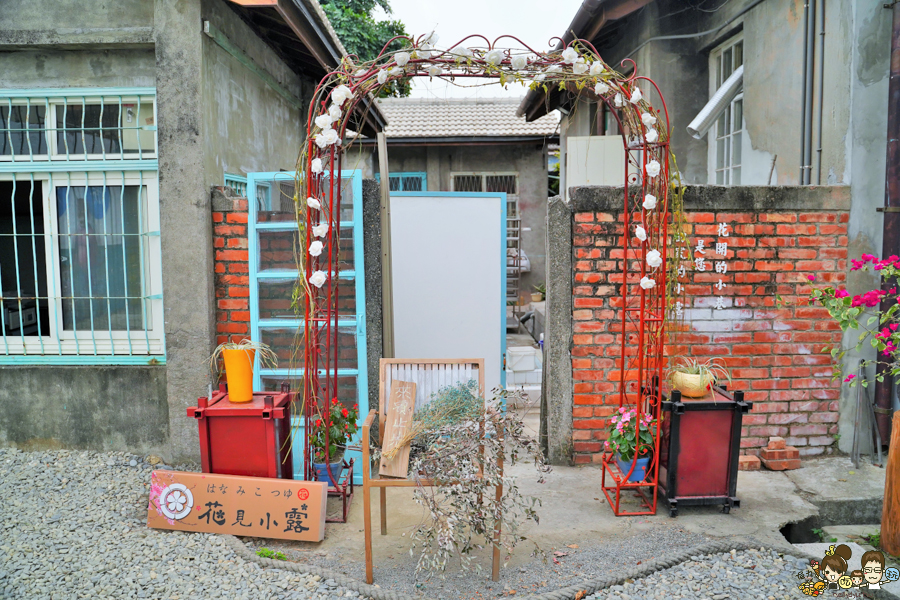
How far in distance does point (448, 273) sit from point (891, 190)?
332 cm

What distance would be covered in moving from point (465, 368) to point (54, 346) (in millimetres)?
3251

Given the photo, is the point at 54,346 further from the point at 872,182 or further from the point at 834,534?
the point at 872,182

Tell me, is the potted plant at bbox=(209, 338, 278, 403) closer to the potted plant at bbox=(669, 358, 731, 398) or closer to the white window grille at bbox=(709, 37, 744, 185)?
the potted plant at bbox=(669, 358, 731, 398)

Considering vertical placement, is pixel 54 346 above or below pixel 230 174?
below

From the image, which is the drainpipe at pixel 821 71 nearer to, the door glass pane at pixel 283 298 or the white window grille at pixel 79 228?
the door glass pane at pixel 283 298

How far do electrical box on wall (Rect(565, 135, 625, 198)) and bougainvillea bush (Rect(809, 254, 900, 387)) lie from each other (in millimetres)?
2755

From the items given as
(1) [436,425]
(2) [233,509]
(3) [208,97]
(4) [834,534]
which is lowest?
(4) [834,534]

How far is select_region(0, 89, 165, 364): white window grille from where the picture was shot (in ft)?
15.1

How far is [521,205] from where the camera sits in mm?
12617

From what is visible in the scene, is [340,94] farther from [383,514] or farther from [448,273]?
[383,514]

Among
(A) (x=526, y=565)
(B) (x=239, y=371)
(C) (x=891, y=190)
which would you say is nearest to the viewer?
(A) (x=526, y=565)

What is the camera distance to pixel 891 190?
169 inches

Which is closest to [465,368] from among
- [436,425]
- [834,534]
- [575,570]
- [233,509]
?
[436,425]

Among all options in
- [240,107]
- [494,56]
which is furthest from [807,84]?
[240,107]
